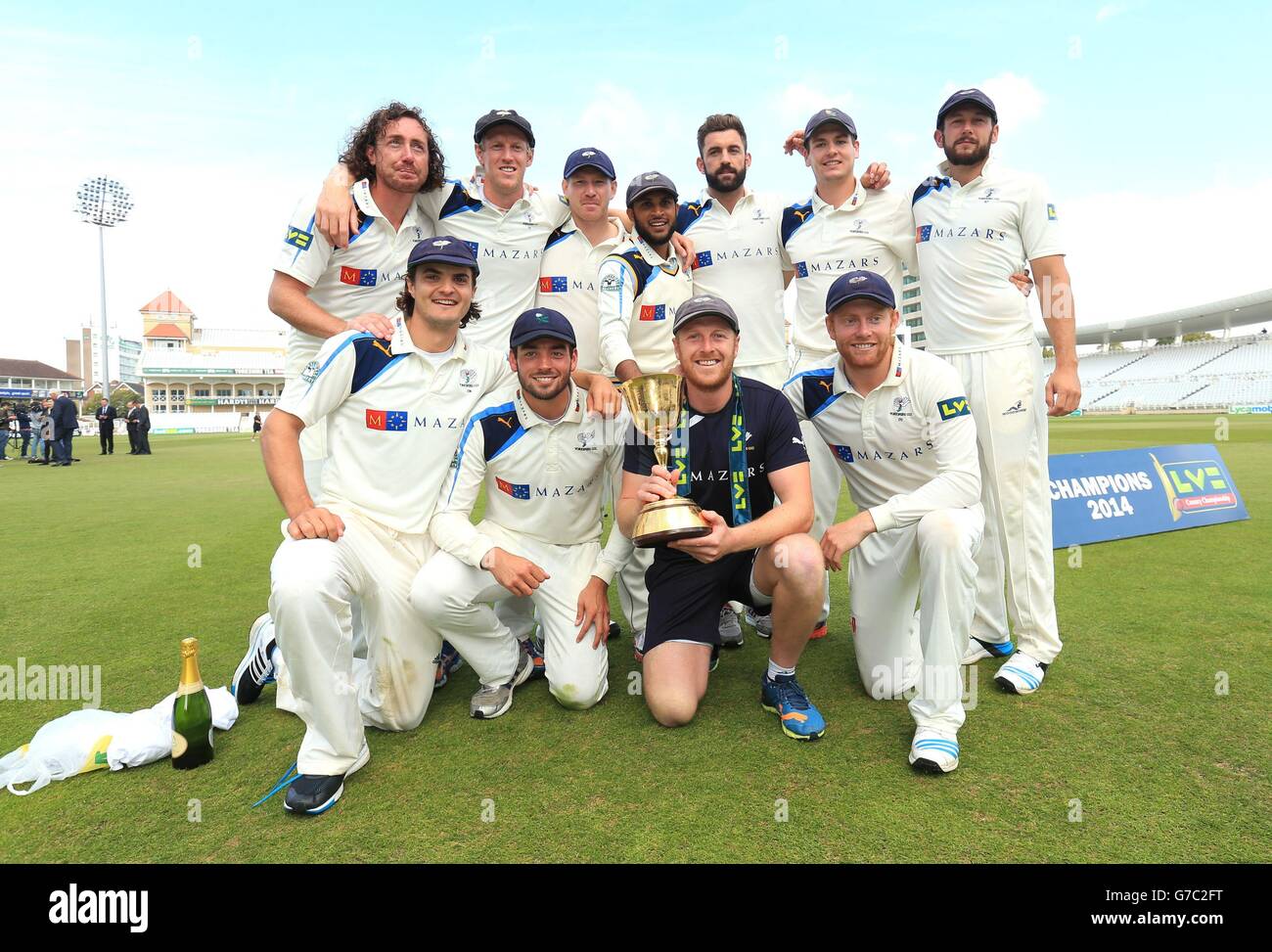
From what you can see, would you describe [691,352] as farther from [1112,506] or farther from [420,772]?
[1112,506]

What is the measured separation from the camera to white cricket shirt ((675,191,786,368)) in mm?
4328

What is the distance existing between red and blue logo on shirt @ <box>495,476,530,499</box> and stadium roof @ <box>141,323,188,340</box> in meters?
107

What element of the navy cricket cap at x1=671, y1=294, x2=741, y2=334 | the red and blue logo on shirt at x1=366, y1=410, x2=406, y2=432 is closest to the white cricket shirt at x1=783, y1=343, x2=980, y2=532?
the navy cricket cap at x1=671, y1=294, x2=741, y2=334

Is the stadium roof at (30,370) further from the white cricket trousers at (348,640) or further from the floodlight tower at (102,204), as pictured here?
the white cricket trousers at (348,640)

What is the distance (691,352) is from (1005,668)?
2.20 metres

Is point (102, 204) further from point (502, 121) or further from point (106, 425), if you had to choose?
point (502, 121)

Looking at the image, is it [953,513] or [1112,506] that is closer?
[953,513]

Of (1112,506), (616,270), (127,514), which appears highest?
(616,270)

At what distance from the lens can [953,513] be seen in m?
3.11

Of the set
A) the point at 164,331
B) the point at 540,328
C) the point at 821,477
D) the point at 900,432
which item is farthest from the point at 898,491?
the point at 164,331

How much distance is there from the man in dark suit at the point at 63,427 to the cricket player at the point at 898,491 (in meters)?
21.4

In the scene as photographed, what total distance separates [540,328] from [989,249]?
2454 mm

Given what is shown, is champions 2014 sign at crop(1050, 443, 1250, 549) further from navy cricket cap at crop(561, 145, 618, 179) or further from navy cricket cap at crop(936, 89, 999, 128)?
navy cricket cap at crop(561, 145, 618, 179)
